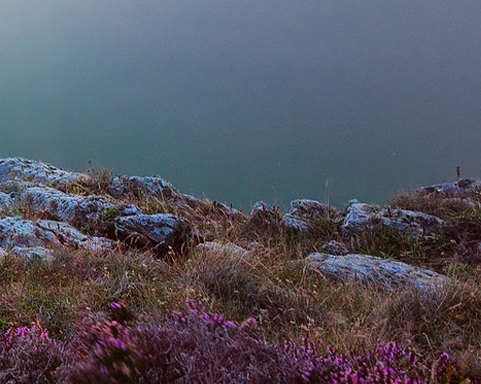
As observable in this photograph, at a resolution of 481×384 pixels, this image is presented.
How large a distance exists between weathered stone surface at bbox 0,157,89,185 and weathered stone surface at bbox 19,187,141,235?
2613mm

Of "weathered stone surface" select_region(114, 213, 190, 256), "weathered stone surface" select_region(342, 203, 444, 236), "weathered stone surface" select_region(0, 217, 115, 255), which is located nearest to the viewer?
"weathered stone surface" select_region(0, 217, 115, 255)

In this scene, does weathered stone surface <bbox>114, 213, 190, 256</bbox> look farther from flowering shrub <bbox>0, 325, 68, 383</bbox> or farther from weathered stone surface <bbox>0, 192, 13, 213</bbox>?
flowering shrub <bbox>0, 325, 68, 383</bbox>

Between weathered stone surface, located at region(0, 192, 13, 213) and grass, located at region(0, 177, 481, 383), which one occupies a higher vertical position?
grass, located at region(0, 177, 481, 383)

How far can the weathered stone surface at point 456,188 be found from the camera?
13.2 meters

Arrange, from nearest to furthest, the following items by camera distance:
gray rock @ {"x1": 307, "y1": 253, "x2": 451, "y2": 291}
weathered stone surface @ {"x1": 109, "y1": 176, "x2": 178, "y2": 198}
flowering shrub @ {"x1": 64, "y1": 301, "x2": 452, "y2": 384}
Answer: flowering shrub @ {"x1": 64, "y1": 301, "x2": 452, "y2": 384} < gray rock @ {"x1": 307, "y1": 253, "x2": 451, "y2": 291} < weathered stone surface @ {"x1": 109, "y1": 176, "x2": 178, "y2": 198}

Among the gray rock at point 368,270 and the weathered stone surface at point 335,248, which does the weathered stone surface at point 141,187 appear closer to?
the weathered stone surface at point 335,248

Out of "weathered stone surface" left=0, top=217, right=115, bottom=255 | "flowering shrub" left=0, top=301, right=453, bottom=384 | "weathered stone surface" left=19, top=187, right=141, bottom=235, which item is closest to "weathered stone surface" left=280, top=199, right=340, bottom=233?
"weathered stone surface" left=19, top=187, right=141, bottom=235

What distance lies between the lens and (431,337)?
4438 mm

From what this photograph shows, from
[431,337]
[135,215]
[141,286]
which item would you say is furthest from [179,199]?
[431,337]

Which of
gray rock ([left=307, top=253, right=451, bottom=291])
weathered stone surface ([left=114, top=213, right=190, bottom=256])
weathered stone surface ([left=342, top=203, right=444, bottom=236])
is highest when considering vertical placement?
weathered stone surface ([left=114, top=213, right=190, bottom=256])

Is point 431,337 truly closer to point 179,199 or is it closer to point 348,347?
point 348,347

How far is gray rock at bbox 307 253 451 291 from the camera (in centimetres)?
665

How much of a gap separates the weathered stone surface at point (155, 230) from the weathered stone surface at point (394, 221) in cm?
334

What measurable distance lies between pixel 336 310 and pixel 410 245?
4.56m
